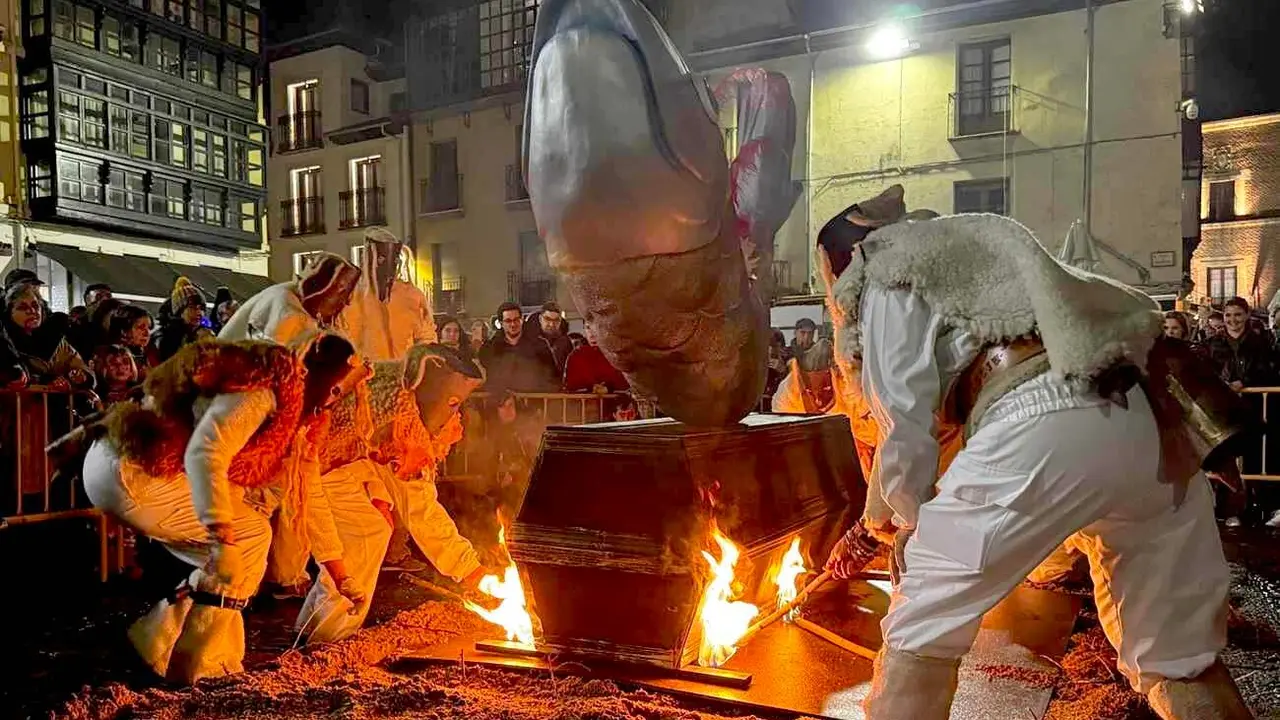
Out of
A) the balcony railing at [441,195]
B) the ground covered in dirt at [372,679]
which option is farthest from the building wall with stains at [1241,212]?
the ground covered in dirt at [372,679]

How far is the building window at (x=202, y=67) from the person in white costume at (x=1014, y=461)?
32.8m

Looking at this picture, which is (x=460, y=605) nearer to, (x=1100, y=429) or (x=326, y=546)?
(x=326, y=546)

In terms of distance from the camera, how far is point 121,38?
2766cm

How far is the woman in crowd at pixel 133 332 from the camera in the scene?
25.7 feet

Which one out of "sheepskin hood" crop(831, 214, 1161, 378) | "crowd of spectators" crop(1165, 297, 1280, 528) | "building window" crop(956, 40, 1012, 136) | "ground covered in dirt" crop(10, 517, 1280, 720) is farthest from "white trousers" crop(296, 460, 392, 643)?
"building window" crop(956, 40, 1012, 136)

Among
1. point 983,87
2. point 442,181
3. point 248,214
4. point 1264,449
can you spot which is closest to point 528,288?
point 442,181

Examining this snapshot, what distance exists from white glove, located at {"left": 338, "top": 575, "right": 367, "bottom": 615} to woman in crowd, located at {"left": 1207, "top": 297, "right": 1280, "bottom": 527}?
787 cm

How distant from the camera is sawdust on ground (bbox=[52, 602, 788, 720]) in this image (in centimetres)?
350

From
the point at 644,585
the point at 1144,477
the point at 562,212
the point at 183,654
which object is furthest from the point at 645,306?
the point at 183,654

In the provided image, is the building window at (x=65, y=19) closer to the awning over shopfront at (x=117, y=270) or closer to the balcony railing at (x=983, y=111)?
the awning over shopfront at (x=117, y=270)

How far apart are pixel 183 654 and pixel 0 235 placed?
81.9 ft

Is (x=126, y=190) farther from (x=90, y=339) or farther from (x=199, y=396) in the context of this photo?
(x=199, y=396)

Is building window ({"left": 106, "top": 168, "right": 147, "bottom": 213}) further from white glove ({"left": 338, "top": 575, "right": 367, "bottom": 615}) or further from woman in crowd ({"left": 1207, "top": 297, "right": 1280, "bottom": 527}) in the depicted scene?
woman in crowd ({"left": 1207, "top": 297, "right": 1280, "bottom": 527})

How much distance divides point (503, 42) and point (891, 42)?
30.7 ft
